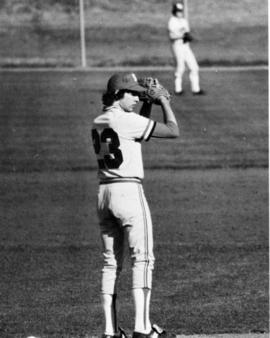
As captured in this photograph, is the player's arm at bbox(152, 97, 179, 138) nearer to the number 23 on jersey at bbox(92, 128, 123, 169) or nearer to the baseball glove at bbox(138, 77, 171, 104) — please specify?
the baseball glove at bbox(138, 77, 171, 104)

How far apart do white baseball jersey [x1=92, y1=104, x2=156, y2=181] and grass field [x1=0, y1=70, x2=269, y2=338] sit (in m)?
1.66

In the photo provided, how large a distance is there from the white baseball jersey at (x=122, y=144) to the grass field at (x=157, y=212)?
1.66 m

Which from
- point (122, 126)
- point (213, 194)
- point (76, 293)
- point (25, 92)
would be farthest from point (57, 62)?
point (122, 126)

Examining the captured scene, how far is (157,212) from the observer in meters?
14.0

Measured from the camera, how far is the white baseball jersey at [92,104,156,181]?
7.03 metres

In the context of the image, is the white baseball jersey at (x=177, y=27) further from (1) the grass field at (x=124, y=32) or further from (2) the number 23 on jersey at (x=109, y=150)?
(2) the number 23 on jersey at (x=109, y=150)

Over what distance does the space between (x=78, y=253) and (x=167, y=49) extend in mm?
18337

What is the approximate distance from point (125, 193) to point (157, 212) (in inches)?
279

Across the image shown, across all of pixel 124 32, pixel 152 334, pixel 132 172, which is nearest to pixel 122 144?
pixel 132 172

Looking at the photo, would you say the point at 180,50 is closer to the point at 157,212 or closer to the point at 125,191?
the point at 157,212

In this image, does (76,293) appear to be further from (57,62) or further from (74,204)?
(57,62)

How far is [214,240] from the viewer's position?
40.5 feet

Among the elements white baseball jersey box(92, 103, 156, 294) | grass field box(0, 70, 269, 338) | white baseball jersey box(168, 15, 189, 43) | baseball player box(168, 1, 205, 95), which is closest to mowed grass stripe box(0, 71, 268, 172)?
grass field box(0, 70, 269, 338)

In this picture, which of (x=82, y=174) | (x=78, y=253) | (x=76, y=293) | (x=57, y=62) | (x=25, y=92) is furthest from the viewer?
(x=57, y=62)
